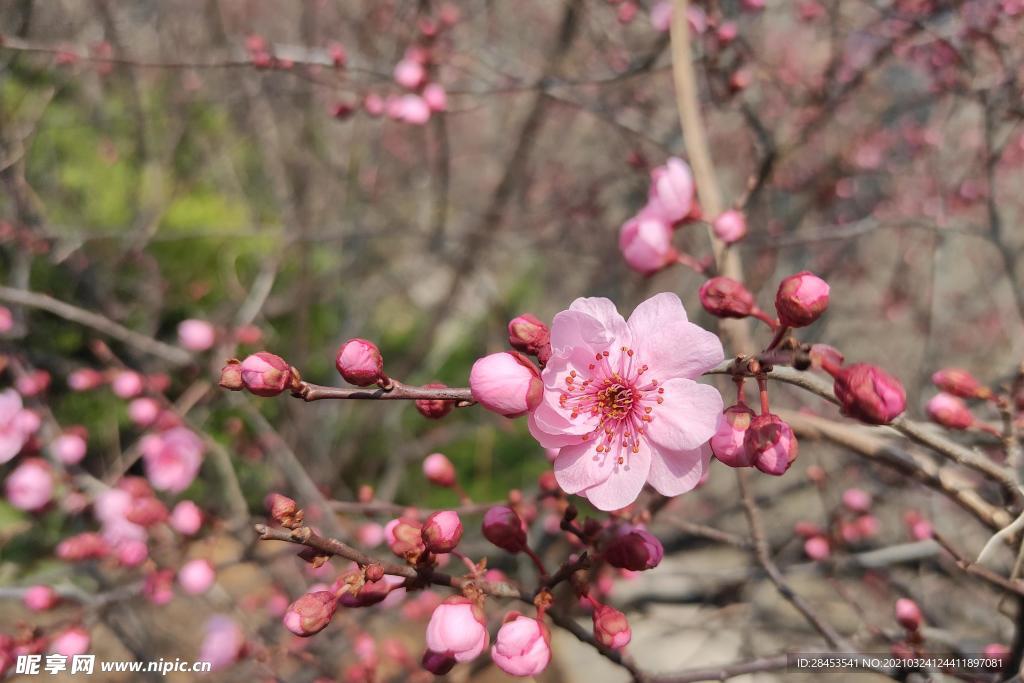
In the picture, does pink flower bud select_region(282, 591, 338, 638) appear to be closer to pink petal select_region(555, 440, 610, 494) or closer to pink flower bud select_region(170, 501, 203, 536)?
pink petal select_region(555, 440, 610, 494)

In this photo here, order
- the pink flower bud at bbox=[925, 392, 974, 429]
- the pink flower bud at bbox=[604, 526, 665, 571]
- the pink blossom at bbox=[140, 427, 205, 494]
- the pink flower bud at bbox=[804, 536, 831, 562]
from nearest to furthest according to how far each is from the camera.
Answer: the pink flower bud at bbox=[604, 526, 665, 571] < the pink flower bud at bbox=[925, 392, 974, 429] < the pink flower bud at bbox=[804, 536, 831, 562] < the pink blossom at bbox=[140, 427, 205, 494]

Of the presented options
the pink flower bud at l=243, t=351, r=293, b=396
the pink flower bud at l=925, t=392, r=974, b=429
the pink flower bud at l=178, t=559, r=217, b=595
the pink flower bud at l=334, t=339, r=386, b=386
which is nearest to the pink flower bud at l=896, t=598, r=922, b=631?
the pink flower bud at l=925, t=392, r=974, b=429

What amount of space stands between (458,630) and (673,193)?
1.03m

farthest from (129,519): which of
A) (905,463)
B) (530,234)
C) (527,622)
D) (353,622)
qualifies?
(530,234)

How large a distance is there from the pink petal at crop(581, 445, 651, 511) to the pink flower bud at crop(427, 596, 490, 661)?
0.26m

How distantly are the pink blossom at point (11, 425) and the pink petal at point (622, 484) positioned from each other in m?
2.16

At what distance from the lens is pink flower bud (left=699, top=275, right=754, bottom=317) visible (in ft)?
3.41

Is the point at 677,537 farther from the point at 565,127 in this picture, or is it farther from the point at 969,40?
the point at 565,127

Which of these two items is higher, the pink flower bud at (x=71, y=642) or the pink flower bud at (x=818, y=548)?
the pink flower bud at (x=818, y=548)

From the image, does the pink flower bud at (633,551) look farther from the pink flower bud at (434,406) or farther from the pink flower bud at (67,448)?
the pink flower bud at (67,448)

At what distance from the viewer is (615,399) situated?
1195 millimetres

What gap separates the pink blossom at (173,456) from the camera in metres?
2.59

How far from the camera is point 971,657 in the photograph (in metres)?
1.54

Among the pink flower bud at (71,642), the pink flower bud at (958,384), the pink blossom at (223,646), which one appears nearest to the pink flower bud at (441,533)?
the pink flower bud at (958,384)
